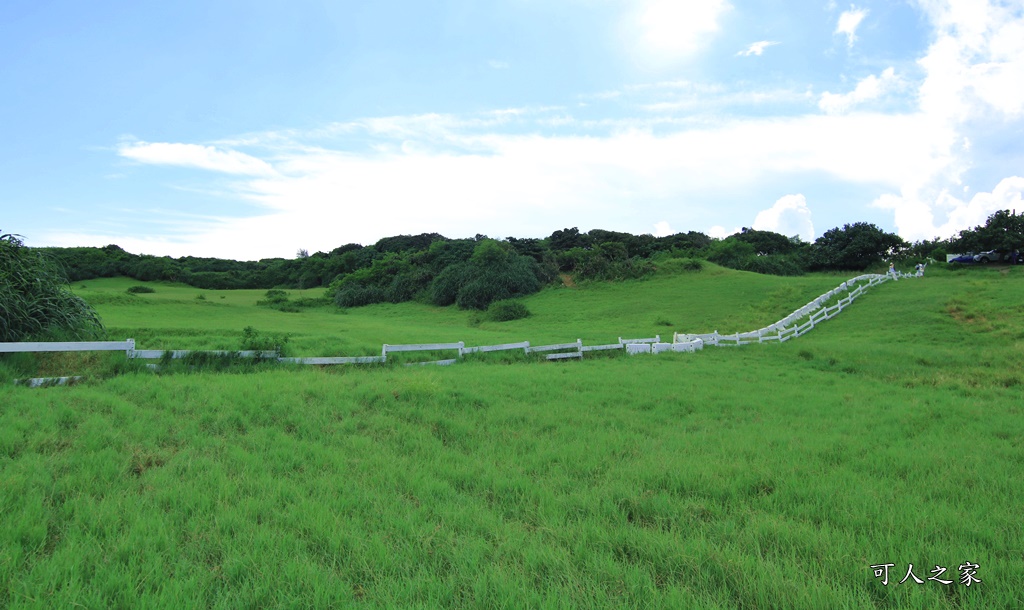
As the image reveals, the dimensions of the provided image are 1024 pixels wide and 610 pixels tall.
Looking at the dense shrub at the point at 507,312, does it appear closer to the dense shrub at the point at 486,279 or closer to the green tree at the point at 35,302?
the dense shrub at the point at 486,279

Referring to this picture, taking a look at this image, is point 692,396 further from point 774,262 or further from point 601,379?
point 774,262

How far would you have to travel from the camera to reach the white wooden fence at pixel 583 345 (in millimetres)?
8908

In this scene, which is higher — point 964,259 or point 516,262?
point 516,262

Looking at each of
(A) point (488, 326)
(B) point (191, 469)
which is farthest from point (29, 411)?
(A) point (488, 326)

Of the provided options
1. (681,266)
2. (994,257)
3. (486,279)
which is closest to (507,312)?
(486,279)

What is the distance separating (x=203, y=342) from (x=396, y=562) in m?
13.9

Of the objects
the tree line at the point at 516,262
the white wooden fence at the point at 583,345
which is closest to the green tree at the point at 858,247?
the tree line at the point at 516,262

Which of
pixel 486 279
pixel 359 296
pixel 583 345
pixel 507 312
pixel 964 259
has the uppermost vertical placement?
pixel 964 259

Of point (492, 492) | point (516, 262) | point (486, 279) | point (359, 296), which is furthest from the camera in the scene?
point (359, 296)

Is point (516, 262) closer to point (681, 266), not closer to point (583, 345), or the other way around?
point (681, 266)

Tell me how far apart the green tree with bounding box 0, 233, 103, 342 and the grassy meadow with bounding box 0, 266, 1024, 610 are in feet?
4.70

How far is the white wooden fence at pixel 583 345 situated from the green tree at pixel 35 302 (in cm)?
154

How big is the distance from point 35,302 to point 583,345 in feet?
47.4

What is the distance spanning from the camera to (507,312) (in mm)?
37812
